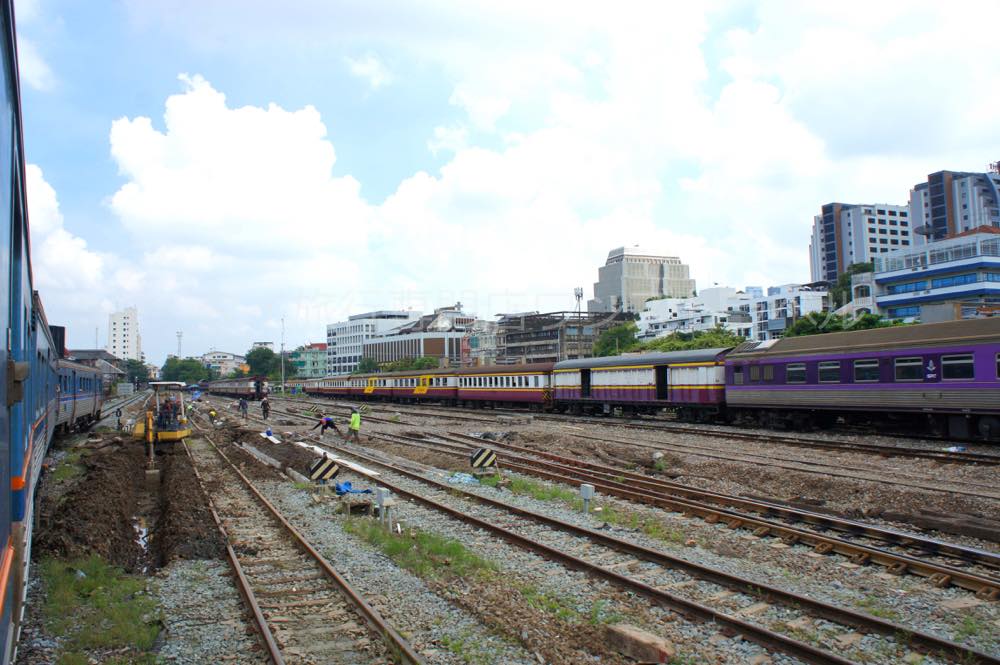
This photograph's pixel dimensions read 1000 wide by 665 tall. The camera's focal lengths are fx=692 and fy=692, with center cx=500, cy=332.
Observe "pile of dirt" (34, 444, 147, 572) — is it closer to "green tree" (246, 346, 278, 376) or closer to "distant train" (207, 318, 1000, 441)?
"distant train" (207, 318, 1000, 441)

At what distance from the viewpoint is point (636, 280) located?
178250 millimetres

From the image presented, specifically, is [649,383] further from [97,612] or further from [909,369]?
[97,612]

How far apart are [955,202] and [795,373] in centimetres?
11871

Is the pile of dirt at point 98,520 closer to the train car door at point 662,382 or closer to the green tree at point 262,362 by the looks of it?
the train car door at point 662,382

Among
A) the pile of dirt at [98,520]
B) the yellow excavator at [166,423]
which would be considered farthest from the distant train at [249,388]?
the pile of dirt at [98,520]

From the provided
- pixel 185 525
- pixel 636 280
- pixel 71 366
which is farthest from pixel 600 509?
pixel 636 280

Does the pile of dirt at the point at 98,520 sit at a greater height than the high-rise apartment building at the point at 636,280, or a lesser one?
lesser

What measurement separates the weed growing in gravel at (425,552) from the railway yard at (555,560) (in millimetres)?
41

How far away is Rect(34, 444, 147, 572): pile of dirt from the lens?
10.2m

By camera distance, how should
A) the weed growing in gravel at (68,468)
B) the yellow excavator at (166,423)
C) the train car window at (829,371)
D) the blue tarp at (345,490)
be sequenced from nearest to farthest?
the blue tarp at (345,490)
the weed growing in gravel at (68,468)
the train car window at (829,371)
the yellow excavator at (166,423)

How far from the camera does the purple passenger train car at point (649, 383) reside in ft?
87.6

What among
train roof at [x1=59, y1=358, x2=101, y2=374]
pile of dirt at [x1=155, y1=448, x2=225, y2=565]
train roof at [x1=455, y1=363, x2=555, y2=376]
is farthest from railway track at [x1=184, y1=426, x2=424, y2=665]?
train roof at [x1=455, y1=363, x2=555, y2=376]

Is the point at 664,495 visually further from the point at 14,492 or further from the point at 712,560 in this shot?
the point at 14,492

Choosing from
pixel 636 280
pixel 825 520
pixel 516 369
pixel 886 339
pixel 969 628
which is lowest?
pixel 969 628
